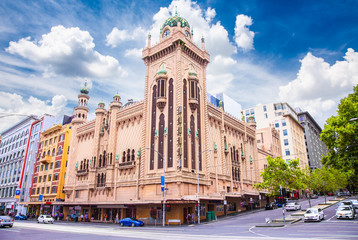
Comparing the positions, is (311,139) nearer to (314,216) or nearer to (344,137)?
(344,137)

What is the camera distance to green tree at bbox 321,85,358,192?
95.0ft

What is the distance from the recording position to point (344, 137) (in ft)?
95.7

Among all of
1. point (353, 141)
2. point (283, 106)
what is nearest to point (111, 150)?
point (353, 141)

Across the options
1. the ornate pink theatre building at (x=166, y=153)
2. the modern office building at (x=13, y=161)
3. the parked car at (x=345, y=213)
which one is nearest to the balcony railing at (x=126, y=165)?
the ornate pink theatre building at (x=166, y=153)

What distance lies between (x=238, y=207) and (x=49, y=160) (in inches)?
1955

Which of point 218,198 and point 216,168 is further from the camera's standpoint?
point 216,168

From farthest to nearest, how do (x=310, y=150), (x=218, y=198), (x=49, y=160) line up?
(x=310, y=150), (x=49, y=160), (x=218, y=198)

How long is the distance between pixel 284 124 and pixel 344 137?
262 feet

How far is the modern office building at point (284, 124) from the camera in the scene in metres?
103

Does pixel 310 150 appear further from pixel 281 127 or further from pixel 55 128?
pixel 55 128

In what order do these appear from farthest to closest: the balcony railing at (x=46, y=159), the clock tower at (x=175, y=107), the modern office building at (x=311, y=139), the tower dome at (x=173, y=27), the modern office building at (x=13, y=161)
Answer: the modern office building at (x=311, y=139) < the modern office building at (x=13, y=161) < the balcony railing at (x=46, y=159) < the tower dome at (x=173, y=27) < the clock tower at (x=175, y=107)

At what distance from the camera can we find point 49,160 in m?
69.8

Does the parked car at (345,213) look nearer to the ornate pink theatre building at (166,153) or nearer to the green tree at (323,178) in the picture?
the ornate pink theatre building at (166,153)

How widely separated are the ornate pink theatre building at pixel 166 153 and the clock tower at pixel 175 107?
0.56ft
